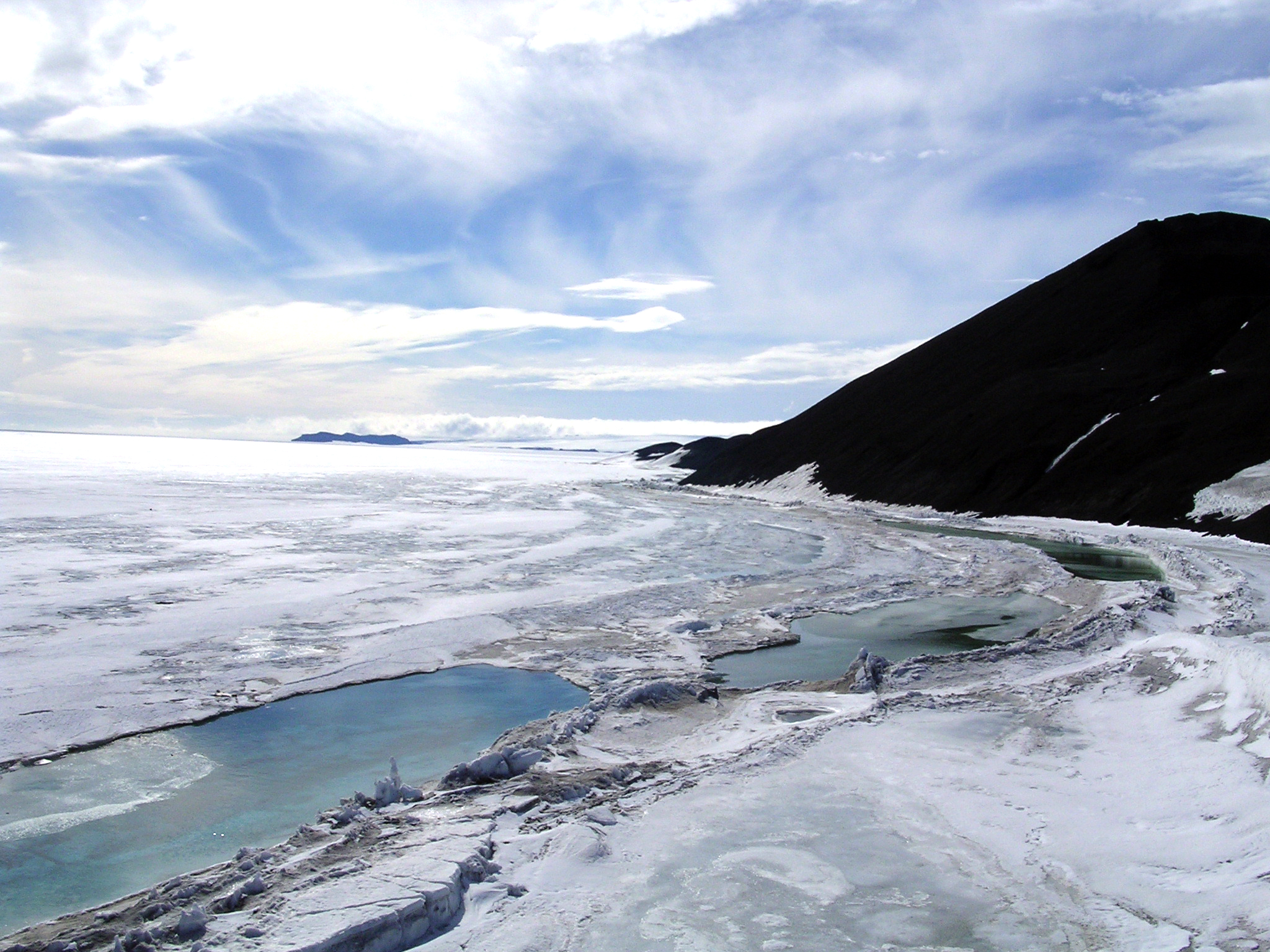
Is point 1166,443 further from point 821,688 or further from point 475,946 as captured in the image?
point 475,946

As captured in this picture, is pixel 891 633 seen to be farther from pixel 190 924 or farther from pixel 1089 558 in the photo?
pixel 1089 558

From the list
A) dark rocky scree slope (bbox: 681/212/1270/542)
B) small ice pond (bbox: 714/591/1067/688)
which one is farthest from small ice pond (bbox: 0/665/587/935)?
dark rocky scree slope (bbox: 681/212/1270/542)

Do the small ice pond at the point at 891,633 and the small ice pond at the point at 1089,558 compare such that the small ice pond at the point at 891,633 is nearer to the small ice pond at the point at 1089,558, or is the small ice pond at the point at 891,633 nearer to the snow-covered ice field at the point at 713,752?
the snow-covered ice field at the point at 713,752

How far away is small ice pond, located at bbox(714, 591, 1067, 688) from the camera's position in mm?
13180

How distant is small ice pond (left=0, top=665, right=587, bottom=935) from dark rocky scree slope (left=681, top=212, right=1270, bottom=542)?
31.1 meters

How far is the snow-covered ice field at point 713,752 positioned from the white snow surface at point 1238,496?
988 cm

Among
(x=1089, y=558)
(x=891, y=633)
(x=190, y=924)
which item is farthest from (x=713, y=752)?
(x=1089, y=558)

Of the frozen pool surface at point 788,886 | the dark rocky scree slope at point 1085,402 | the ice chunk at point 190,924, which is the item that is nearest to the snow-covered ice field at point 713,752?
the frozen pool surface at point 788,886

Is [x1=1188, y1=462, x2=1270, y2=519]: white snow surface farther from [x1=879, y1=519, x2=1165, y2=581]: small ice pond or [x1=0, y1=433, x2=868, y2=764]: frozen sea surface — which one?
[x1=0, y1=433, x2=868, y2=764]: frozen sea surface

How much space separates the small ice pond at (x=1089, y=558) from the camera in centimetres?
2314

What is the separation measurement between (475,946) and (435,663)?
8.03 metres

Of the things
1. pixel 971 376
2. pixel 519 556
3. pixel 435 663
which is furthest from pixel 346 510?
pixel 971 376

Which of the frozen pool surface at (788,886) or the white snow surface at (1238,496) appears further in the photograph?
the white snow surface at (1238,496)

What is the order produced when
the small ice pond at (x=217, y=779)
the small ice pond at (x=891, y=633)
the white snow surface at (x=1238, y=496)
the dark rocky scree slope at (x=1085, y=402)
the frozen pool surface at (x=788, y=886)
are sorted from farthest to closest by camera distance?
1. the dark rocky scree slope at (x=1085, y=402)
2. the white snow surface at (x=1238, y=496)
3. the small ice pond at (x=891, y=633)
4. the small ice pond at (x=217, y=779)
5. the frozen pool surface at (x=788, y=886)
